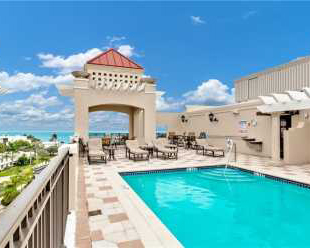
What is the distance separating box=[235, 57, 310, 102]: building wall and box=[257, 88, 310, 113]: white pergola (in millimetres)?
4013

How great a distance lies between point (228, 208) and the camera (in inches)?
191

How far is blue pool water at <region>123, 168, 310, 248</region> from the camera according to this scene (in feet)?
11.7

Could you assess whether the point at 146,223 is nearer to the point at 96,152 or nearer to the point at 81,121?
the point at 96,152

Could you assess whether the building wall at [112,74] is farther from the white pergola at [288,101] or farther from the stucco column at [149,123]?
the white pergola at [288,101]

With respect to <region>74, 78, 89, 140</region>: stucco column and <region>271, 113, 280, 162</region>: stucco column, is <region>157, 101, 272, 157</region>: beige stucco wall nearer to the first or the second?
<region>271, 113, 280, 162</region>: stucco column

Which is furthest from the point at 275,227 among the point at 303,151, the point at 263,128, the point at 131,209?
the point at 263,128

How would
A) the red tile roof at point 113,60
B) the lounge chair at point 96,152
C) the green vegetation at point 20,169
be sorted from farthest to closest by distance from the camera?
1. the red tile roof at point 113,60
2. the lounge chair at point 96,152
3. the green vegetation at point 20,169

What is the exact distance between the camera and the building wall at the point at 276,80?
459 inches

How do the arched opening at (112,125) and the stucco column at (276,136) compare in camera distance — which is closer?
the stucco column at (276,136)

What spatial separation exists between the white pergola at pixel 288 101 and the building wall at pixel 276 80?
4013 mm

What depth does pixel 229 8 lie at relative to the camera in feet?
51.0

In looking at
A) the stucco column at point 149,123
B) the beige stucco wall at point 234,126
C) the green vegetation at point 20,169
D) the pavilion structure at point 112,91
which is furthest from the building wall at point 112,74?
the green vegetation at point 20,169

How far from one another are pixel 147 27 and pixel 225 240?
20.5m

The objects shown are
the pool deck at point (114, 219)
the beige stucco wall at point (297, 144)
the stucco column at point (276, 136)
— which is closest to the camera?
the pool deck at point (114, 219)
